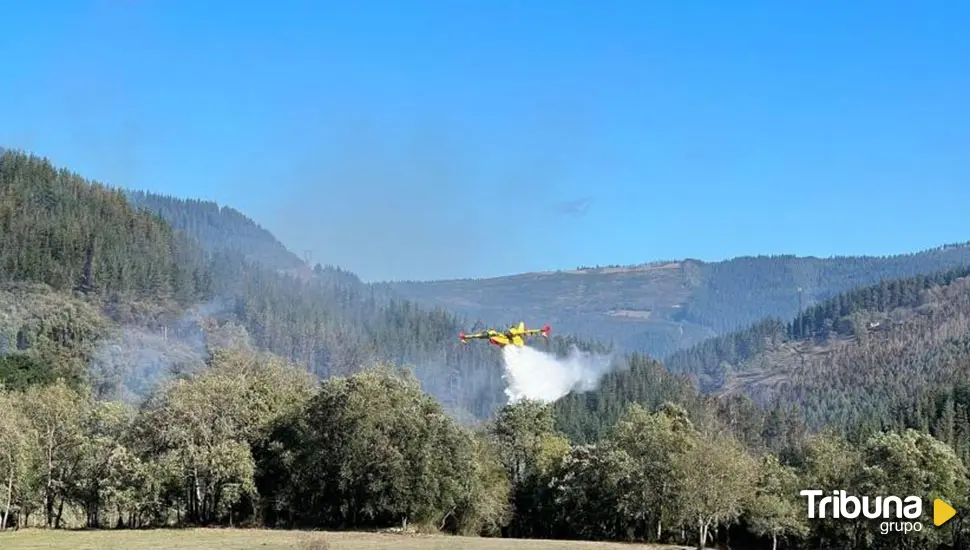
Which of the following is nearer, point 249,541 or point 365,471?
point 249,541

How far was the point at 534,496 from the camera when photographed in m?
115

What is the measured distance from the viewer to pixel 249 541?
74.2 m

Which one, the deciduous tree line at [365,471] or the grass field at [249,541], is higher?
the deciduous tree line at [365,471]

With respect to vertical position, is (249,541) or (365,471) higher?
(365,471)

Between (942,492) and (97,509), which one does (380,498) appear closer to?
(97,509)

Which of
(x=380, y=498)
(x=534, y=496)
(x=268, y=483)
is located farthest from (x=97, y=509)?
(x=534, y=496)

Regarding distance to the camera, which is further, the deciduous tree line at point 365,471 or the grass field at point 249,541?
the deciduous tree line at point 365,471

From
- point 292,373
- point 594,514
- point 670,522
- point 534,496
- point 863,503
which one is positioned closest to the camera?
point 863,503

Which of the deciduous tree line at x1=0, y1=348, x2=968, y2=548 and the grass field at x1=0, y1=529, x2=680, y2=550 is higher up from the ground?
the deciduous tree line at x1=0, y1=348, x2=968, y2=548

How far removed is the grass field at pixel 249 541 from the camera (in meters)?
69.5

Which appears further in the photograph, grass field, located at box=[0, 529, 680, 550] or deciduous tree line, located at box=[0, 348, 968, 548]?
deciduous tree line, located at box=[0, 348, 968, 548]

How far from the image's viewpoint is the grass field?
69.5 meters

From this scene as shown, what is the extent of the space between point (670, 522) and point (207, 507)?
148 feet

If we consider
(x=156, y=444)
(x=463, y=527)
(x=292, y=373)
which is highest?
(x=292, y=373)
